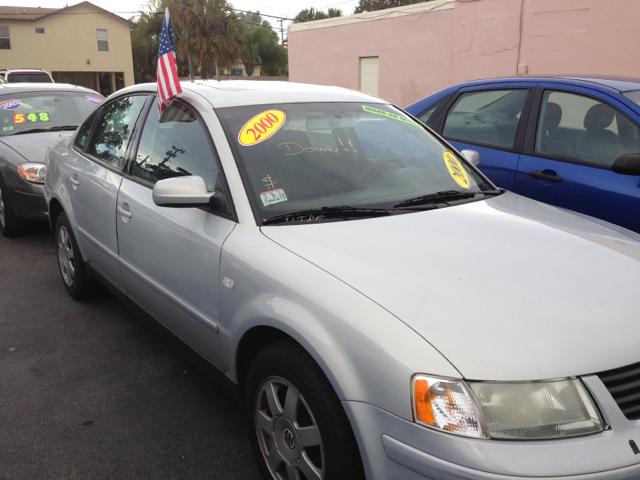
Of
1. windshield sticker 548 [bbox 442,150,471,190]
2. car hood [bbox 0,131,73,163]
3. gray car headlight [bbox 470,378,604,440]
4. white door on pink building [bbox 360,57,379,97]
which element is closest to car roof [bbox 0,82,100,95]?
car hood [bbox 0,131,73,163]

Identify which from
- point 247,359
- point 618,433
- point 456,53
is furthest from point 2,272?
point 456,53

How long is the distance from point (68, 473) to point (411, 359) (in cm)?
173

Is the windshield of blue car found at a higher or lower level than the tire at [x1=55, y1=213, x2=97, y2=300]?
higher

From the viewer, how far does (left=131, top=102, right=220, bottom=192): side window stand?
2732 millimetres

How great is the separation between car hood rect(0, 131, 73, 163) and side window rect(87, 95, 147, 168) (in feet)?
7.18

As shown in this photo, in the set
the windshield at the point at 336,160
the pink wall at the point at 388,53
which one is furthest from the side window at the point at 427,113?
the pink wall at the point at 388,53

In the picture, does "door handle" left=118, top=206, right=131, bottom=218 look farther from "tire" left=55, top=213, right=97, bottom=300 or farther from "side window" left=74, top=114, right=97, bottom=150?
"side window" left=74, top=114, right=97, bottom=150

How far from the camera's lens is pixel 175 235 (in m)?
2.72

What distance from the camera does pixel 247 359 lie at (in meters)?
2.37

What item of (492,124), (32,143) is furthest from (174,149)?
(32,143)

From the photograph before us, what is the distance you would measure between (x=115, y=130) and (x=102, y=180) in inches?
15.8

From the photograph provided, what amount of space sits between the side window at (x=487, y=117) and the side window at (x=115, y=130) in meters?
2.54

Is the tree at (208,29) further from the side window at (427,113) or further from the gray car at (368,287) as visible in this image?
the gray car at (368,287)

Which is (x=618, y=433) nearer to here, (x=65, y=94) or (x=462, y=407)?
(x=462, y=407)
